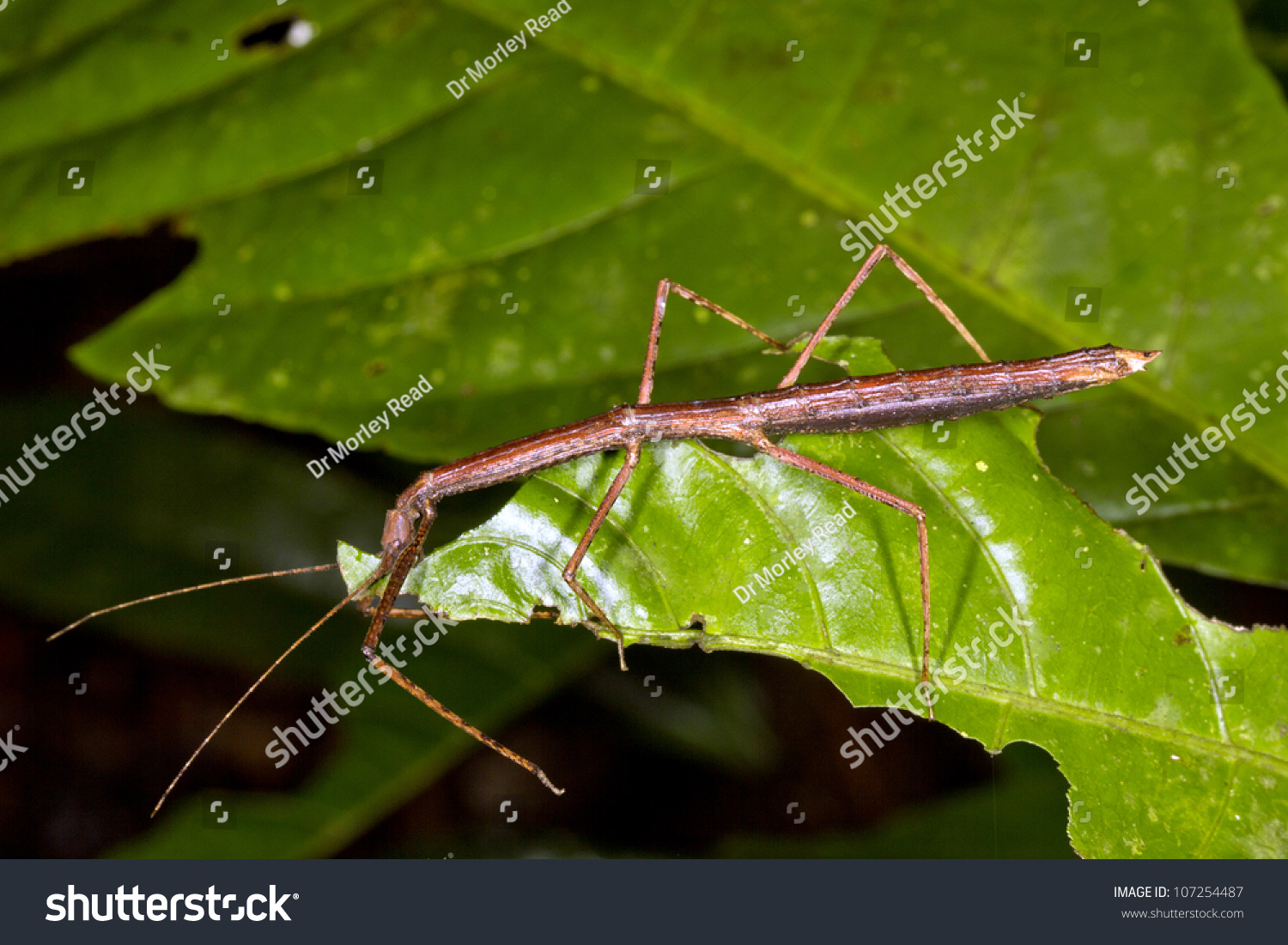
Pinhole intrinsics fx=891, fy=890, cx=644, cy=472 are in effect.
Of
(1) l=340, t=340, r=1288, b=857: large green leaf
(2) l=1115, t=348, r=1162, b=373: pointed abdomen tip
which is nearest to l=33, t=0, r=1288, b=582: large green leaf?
(2) l=1115, t=348, r=1162, b=373: pointed abdomen tip

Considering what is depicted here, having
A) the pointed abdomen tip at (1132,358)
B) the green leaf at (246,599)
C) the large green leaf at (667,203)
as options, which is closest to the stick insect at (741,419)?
the pointed abdomen tip at (1132,358)

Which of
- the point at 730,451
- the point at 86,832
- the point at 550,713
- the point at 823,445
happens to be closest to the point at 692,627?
the point at 823,445

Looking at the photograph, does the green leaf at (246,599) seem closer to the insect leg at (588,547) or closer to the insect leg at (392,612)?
the insect leg at (392,612)

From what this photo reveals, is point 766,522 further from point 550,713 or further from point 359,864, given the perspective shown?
point 550,713

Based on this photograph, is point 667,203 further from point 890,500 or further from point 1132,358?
point 1132,358

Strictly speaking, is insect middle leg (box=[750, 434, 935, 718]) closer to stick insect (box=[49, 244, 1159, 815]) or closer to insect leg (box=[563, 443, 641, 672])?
stick insect (box=[49, 244, 1159, 815])

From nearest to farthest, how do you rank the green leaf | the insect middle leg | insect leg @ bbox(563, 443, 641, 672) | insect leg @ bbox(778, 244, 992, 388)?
1. the insect middle leg
2. insect leg @ bbox(563, 443, 641, 672)
3. insect leg @ bbox(778, 244, 992, 388)
4. the green leaf

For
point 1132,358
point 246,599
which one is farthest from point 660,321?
A: point 246,599
